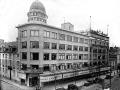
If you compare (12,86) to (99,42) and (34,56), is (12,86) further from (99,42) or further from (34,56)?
(99,42)

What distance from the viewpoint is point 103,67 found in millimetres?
54562

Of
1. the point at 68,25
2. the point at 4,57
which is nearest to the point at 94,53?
the point at 68,25

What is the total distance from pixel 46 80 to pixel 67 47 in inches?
520

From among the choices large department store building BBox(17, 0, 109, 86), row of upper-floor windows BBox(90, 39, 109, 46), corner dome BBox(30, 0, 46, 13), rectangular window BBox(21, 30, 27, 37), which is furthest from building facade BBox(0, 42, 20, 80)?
row of upper-floor windows BBox(90, 39, 109, 46)

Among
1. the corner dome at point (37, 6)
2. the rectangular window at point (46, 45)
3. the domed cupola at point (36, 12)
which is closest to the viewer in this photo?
the rectangular window at point (46, 45)

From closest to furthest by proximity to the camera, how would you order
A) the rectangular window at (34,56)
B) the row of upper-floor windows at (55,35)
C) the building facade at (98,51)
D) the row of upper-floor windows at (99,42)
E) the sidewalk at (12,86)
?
the sidewalk at (12,86)
the rectangular window at (34,56)
the row of upper-floor windows at (55,35)
the building facade at (98,51)
the row of upper-floor windows at (99,42)

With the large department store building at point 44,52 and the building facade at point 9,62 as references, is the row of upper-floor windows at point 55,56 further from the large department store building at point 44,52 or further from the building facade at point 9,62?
the building facade at point 9,62

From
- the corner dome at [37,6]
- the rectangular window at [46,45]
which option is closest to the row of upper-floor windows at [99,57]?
the rectangular window at [46,45]

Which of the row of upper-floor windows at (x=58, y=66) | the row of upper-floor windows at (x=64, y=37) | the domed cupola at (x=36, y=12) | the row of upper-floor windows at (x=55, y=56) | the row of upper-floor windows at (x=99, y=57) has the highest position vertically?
the domed cupola at (x=36, y=12)

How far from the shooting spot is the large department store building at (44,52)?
31922mm

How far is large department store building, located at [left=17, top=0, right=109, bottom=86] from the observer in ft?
105

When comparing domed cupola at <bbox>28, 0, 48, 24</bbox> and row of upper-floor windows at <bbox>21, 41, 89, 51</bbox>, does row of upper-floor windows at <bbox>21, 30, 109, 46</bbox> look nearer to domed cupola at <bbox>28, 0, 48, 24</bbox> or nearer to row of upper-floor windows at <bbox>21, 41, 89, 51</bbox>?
row of upper-floor windows at <bbox>21, 41, 89, 51</bbox>

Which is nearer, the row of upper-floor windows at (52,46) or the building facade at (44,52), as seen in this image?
the building facade at (44,52)

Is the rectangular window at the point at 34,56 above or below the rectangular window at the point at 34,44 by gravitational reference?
below
